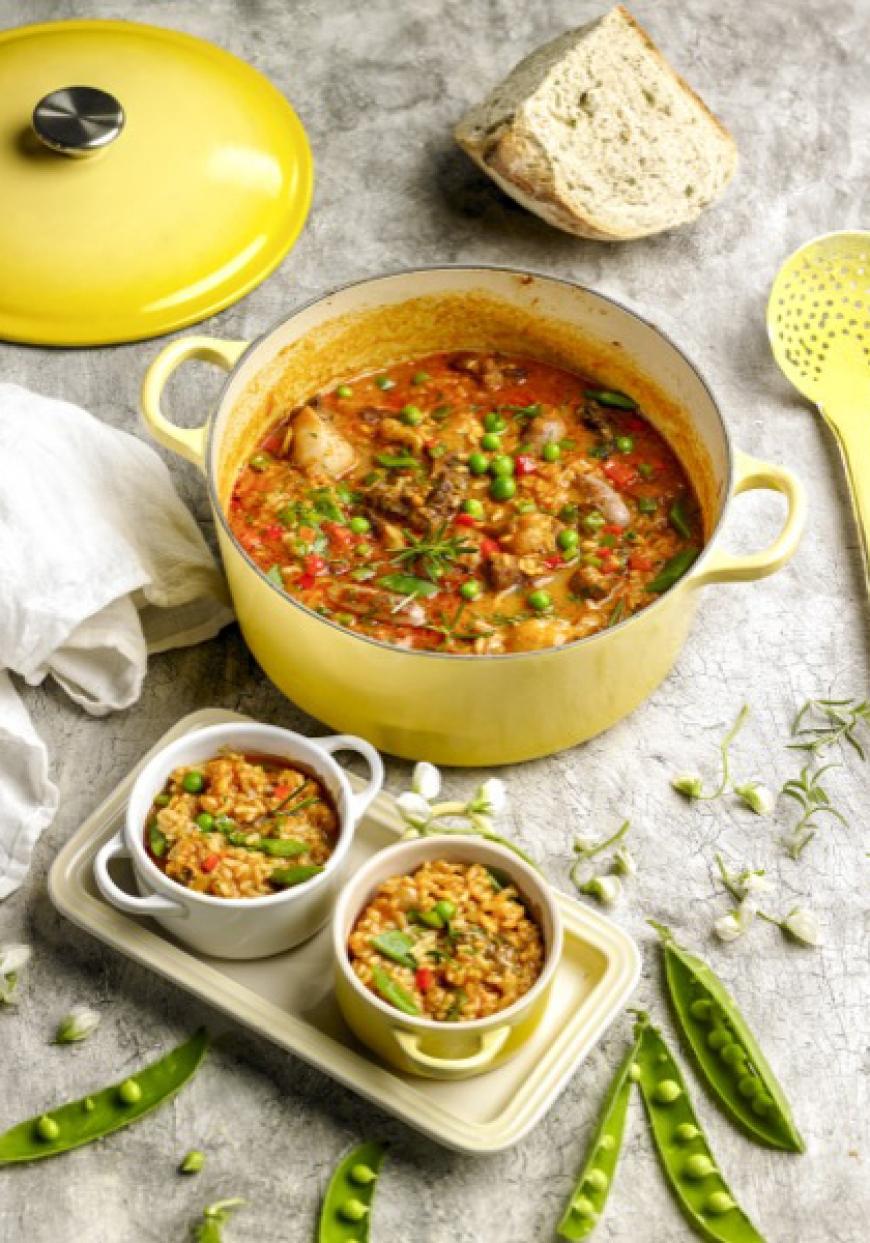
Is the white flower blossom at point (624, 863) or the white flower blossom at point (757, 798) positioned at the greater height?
the white flower blossom at point (757, 798)

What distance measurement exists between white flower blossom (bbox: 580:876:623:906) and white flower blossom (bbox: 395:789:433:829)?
1.19 feet

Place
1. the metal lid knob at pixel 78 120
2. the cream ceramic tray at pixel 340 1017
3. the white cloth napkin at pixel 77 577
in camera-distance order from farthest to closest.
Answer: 1. the metal lid knob at pixel 78 120
2. the white cloth napkin at pixel 77 577
3. the cream ceramic tray at pixel 340 1017

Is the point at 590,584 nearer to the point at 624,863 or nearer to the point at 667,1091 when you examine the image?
the point at 624,863

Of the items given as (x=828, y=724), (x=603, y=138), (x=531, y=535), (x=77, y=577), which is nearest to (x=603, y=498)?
(x=531, y=535)

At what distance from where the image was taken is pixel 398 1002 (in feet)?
9.37

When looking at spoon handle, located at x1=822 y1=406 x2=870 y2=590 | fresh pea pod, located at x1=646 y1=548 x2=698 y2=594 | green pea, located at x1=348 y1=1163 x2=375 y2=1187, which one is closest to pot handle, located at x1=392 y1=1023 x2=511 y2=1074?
green pea, located at x1=348 y1=1163 x2=375 y2=1187

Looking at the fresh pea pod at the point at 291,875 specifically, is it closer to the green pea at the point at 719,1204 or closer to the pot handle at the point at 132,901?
the pot handle at the point at 132,901

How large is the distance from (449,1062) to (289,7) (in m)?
3.48

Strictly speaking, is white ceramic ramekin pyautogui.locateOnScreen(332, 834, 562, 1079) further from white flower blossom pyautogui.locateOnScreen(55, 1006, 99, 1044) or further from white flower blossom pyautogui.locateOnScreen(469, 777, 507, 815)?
white flower blossom pyautogui.locateOnScreen(55, 1006, 99, 1044)

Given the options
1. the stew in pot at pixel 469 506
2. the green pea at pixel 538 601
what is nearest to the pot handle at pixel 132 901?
the stew in pot at pixel 469 506

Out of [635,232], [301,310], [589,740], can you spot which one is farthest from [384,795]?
[635,232]

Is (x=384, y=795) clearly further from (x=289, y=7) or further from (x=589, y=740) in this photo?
(x=289, y=7)

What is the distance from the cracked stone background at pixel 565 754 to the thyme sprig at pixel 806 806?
3 cm

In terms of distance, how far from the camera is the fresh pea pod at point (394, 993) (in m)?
2.86
